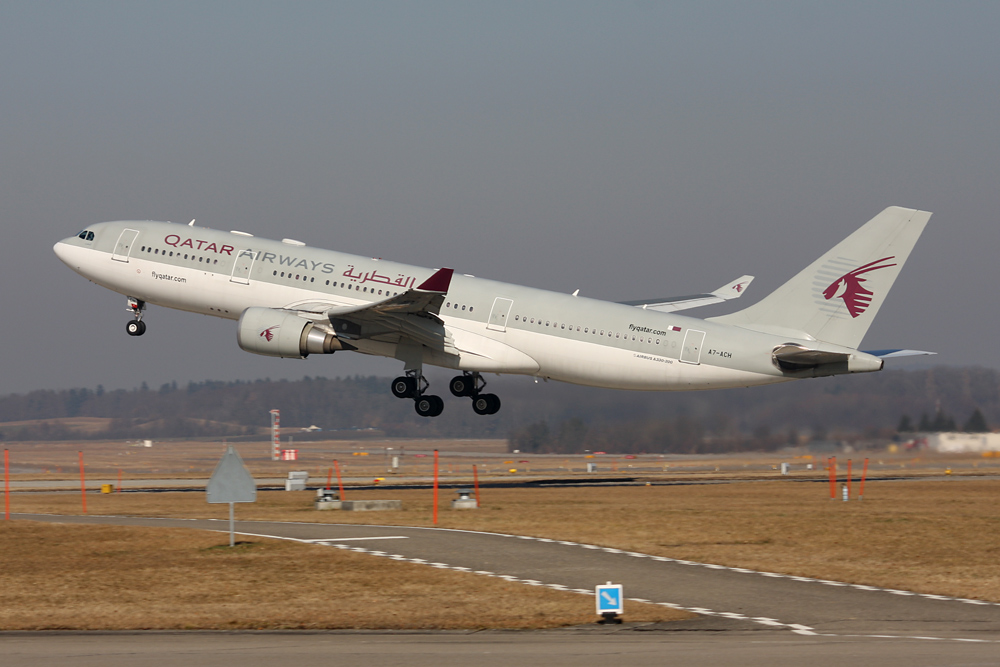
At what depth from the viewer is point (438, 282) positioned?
4238cm

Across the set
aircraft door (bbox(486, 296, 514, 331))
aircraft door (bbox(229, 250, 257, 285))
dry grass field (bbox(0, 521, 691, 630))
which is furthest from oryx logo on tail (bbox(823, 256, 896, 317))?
dry grass field (bbox(0, 521, 691, 630))

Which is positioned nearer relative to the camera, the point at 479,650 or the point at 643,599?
the point at 479,650

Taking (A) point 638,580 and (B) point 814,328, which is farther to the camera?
(B) point 814,328

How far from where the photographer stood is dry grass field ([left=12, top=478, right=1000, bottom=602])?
86.8 feet

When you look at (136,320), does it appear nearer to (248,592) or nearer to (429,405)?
(429,405)

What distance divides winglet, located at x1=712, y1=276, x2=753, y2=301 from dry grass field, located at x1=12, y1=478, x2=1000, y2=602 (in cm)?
909

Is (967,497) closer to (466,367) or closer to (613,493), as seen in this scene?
(613,493)

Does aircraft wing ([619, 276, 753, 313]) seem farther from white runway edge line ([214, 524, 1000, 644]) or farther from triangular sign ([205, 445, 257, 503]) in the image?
triangular sign ([205, 445, 257, 503])

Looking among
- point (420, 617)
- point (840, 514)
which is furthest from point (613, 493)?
point (420, 617)

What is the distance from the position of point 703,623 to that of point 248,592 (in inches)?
359

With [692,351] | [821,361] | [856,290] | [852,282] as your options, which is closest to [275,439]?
[692,351]

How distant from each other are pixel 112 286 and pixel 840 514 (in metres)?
32.3

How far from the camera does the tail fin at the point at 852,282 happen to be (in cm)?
4369

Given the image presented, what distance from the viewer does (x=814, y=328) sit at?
145 feet
